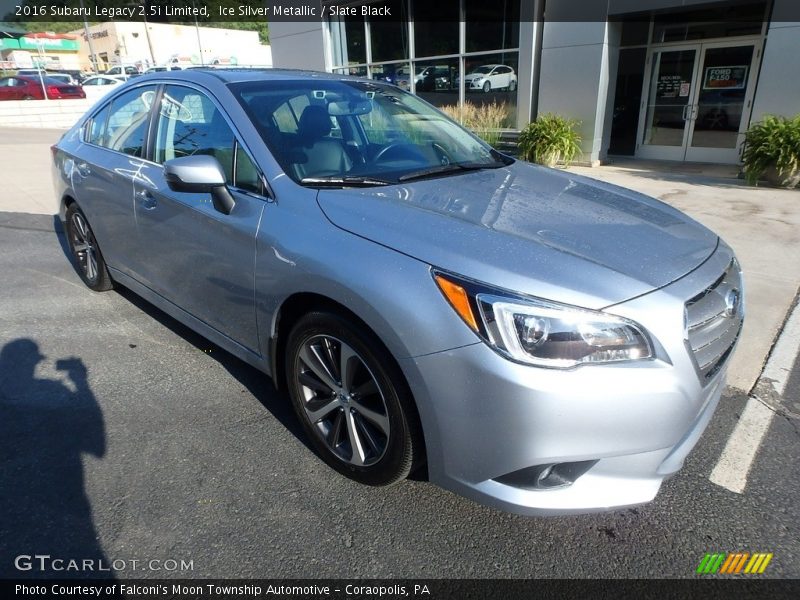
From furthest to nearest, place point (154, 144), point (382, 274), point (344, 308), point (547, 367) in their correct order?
point (154, 144) < point (344, 308) < point (382, 274) < point (547, 367)

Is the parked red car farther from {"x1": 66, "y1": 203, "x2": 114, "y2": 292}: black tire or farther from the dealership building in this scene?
{"x1": 66, "y1": 203, "x2": 114, "y2": 292}: black tire

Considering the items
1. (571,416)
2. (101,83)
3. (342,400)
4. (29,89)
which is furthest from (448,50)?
(101,83)

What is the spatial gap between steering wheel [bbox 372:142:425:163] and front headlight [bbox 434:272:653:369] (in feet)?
→ 4.62

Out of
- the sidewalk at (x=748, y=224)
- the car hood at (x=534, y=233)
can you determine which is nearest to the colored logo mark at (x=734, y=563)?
the car hood at (x=534, y=233)

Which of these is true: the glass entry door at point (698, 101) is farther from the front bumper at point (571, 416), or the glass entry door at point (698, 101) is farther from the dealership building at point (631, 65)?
the front bumper at point (571, 416)

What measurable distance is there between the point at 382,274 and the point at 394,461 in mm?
749

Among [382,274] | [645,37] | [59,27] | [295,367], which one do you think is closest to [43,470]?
[295,367]

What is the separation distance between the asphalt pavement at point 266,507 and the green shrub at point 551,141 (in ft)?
27.7

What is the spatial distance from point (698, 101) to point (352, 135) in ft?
33.8

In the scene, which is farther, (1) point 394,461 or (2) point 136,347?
(2) point 136,347

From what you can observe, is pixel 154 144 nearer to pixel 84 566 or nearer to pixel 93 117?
pixel 93 117

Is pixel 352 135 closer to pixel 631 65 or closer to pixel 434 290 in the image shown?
pixel 434 290

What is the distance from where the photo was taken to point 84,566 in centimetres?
204

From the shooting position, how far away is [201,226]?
9.25 ft
